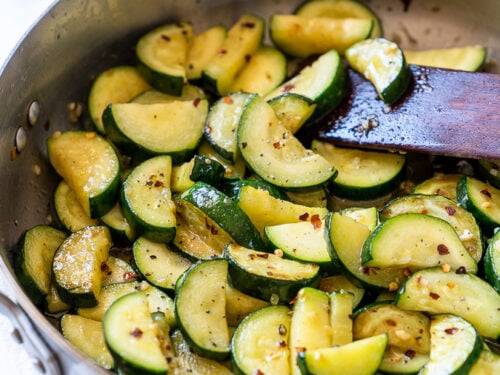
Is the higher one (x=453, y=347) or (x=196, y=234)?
(x=196, y=234)

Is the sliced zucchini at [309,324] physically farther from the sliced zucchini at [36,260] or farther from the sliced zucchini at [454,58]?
the sliced zucchini at [454,58]

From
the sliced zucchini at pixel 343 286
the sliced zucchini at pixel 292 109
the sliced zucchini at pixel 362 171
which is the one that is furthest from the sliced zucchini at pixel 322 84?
the sliced zucchini at pixel 343 286

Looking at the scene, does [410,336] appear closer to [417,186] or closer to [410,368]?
[410,368]

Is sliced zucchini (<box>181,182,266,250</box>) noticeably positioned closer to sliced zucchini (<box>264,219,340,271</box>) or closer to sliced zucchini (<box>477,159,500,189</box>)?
sliced zucchini (<box>264,219,340,271</box>)

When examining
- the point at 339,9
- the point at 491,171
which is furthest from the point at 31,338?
the point at 339,9

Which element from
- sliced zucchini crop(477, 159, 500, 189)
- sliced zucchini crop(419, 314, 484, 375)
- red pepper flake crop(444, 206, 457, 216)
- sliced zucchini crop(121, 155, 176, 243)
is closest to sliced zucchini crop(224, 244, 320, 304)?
sliced zucchini crop(121, 155, 176, 243)

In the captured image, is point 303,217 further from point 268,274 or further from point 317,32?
point 317,32
